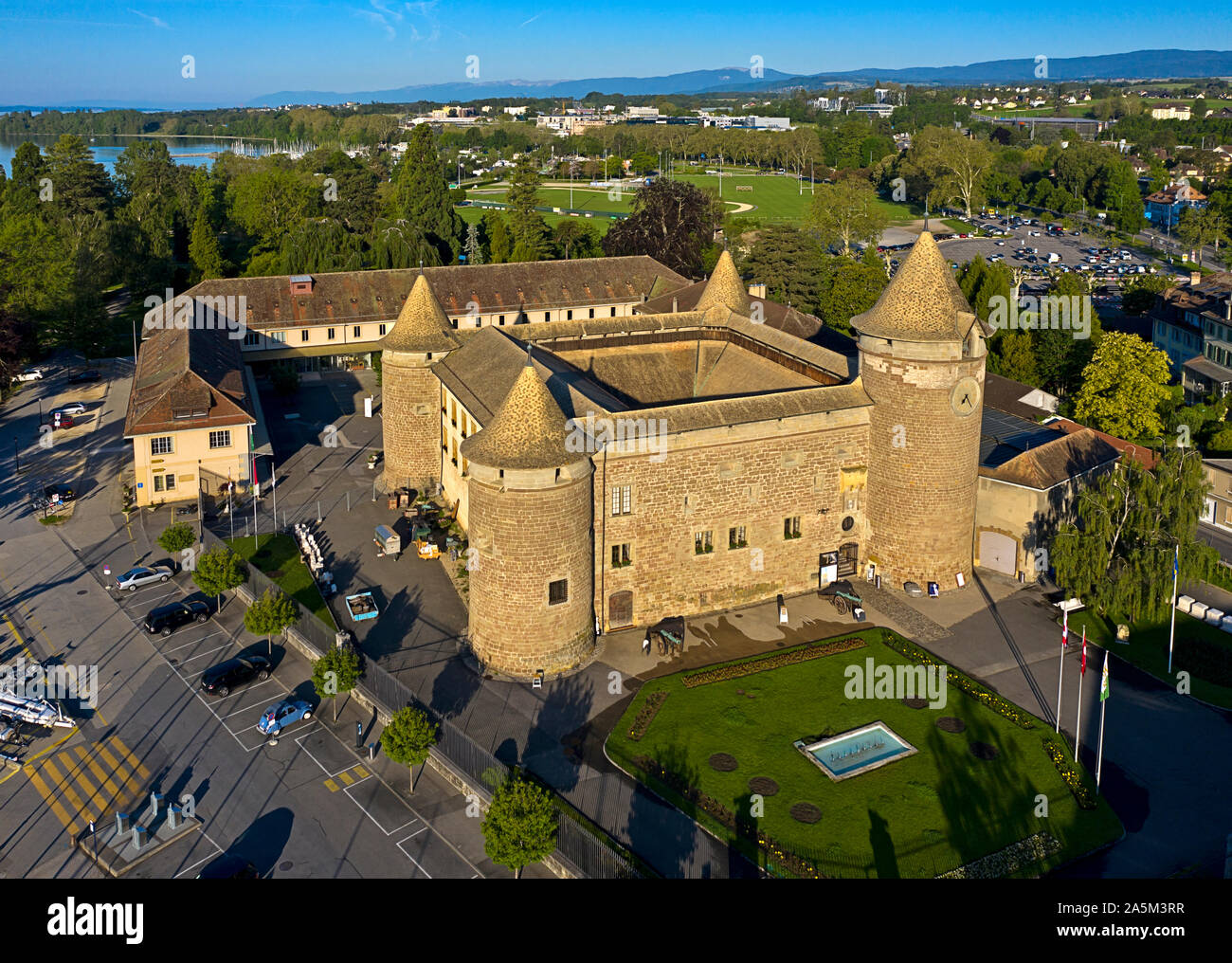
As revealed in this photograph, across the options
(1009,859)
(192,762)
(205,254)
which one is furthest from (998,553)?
(205,254)

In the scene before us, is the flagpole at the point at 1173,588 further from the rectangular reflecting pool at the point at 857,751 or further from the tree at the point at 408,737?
the tree at the point at 408,737

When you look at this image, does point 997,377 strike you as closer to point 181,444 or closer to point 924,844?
point 924,844

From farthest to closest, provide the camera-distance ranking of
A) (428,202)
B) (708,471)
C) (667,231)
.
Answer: (428,202), (667,231), (708,471)

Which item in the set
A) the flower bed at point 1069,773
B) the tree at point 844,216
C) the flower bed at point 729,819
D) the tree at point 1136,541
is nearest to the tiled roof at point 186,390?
the flower bed at point 729,819

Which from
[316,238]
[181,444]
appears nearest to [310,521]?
[181,444]

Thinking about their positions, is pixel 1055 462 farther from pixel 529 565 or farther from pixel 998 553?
pixel 529 565

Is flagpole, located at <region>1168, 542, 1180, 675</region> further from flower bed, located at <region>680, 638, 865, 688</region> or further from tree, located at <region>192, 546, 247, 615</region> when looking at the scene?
tree, located at <region>192, 546, 247, 615</region>

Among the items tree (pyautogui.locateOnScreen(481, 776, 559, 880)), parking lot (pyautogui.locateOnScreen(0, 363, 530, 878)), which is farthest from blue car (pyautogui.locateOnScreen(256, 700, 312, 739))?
tree (pyautogui.locateOnScreen(481, 776, 559, 880))
